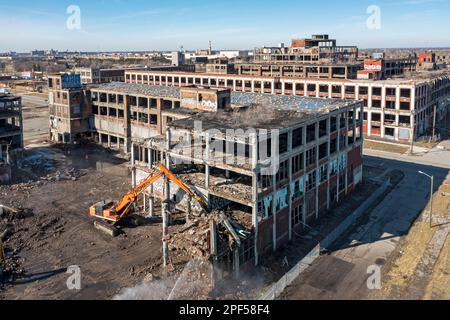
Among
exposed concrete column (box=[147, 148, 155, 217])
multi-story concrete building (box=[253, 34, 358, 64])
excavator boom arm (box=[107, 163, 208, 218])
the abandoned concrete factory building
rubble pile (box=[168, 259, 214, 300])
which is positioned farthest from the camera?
multi-story concrete building (box=[253, 34, 358, 64])

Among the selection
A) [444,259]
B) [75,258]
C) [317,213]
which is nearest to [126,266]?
[75,258]

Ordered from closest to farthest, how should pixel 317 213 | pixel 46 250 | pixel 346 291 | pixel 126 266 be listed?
1. pixel 346 291
2. pixel 126 266
3. pixel 46 250
4. pixel 317 213

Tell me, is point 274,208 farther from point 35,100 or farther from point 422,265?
point 35,100

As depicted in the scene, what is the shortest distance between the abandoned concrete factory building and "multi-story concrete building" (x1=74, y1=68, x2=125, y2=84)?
11011 cm

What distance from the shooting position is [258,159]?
40406 mm

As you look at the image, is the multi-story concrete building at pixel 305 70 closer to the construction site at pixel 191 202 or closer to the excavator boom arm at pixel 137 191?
the construction site at pixel 191 202

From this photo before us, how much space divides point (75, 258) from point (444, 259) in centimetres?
3598

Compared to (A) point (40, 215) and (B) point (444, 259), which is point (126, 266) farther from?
(B) point (444, 259)

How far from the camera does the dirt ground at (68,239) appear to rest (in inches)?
1475

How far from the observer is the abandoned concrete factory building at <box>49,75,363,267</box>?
136 feet

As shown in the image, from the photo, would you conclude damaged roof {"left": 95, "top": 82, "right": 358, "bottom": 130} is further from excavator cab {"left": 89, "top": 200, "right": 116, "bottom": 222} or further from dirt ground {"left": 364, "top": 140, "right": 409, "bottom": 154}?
dirt ground {"left": 364, "top": 140, "right": 409, "bottom": 154}

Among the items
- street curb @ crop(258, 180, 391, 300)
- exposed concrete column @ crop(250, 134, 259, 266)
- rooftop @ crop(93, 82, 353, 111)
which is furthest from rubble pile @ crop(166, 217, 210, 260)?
rooftop @ crop(93, 82, 353, 111)
